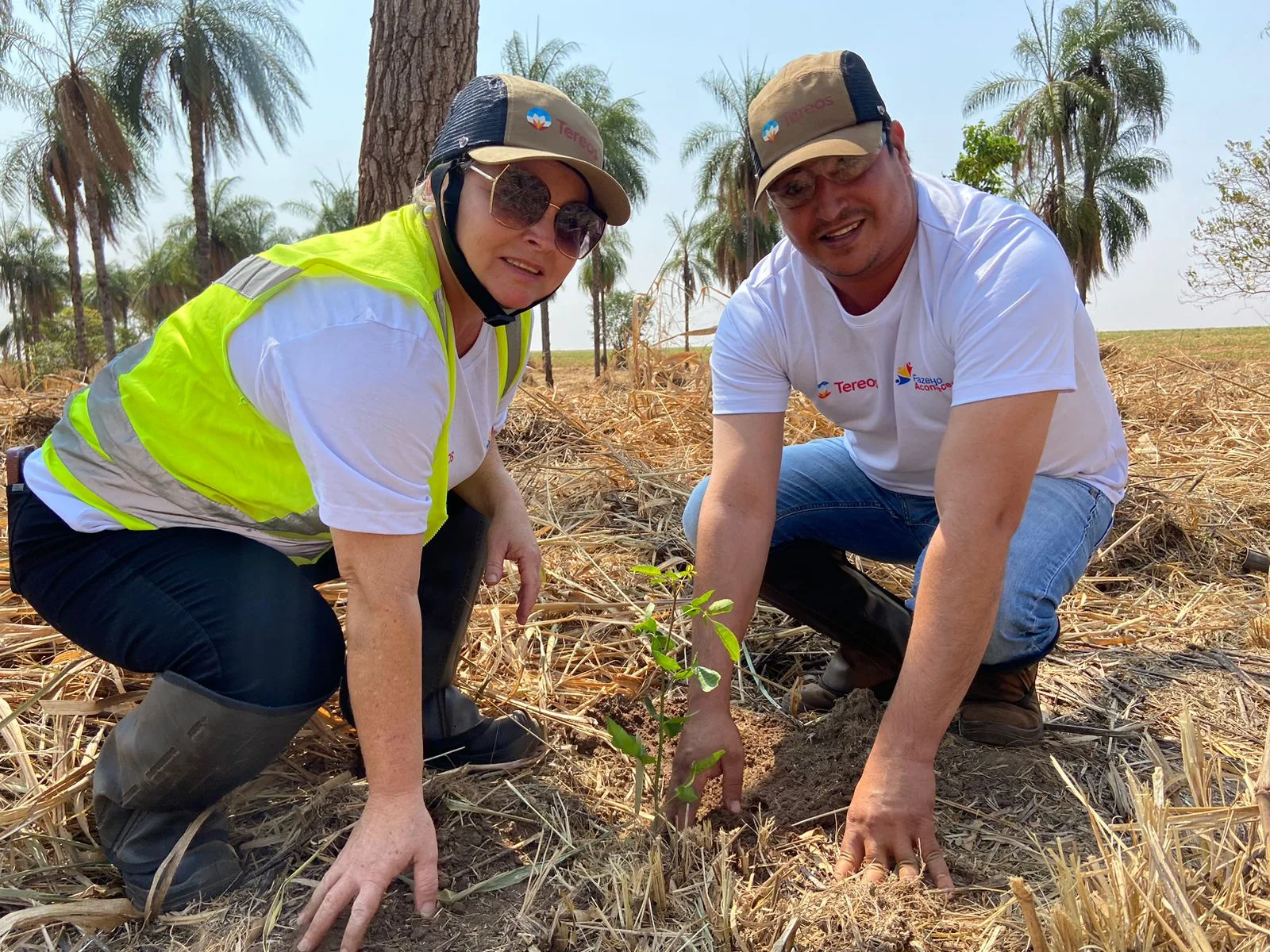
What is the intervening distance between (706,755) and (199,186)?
64.7 ft

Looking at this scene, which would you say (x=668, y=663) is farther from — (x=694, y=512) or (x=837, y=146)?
(x=837, y=146)

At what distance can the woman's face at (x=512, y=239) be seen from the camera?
5.04ft

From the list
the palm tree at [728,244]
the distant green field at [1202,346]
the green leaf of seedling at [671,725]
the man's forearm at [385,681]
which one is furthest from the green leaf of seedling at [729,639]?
the palm tree at [728,244]

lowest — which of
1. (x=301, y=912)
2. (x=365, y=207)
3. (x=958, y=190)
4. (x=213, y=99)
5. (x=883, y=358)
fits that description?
(x=301, y=912)

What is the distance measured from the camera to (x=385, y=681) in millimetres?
1383

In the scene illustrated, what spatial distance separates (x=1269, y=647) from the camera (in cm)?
248

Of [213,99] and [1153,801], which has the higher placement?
[213,99]

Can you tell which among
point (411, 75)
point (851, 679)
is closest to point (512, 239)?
point (851, 679)

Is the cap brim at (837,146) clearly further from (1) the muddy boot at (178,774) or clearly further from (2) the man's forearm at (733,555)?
(1) the muddy boot at (178,774)

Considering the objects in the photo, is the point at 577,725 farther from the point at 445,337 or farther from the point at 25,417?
the point at 25,417

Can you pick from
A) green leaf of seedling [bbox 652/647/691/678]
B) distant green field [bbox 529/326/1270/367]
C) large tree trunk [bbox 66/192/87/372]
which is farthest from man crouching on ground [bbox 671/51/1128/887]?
large tree trunk [bbox 66/192/87/372]

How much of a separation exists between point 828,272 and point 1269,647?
5.67 ft

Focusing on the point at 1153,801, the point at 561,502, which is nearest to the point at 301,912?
the point at 1153,801

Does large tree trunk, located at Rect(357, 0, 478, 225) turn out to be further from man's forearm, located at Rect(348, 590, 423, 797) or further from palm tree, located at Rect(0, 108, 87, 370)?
palm tree, located at Rect(0, 108, 87, 370)
